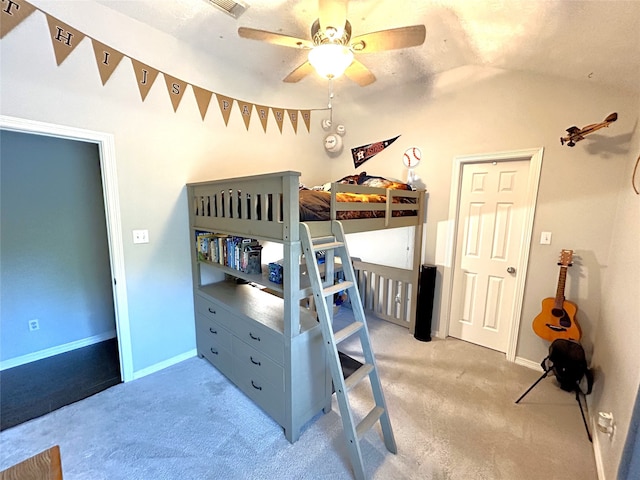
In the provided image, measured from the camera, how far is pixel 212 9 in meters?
1.95

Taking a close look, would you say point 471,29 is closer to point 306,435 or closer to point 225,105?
point 225,105

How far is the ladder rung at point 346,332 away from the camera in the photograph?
159cm

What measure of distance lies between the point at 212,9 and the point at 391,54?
5.10 ft

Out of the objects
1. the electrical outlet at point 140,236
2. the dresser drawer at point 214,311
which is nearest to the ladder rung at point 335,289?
the dresser drawer at point 214,311

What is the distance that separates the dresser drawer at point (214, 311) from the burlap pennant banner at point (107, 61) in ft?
5.76

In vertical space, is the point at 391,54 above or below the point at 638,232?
above

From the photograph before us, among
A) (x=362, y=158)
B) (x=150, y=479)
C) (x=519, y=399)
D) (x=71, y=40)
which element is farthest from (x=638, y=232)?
(x=71, y=40)

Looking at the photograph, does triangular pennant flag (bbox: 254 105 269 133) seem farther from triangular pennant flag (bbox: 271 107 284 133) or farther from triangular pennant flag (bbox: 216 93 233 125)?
triangular pennant flag (bbox: 216 93 233 125)

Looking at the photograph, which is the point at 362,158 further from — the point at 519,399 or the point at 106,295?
the point at 106,295

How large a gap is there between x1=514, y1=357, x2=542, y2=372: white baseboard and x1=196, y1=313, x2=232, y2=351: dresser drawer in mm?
2773

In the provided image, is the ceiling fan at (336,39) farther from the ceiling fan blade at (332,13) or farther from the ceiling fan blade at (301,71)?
the ceiling fan blade at (301,71)

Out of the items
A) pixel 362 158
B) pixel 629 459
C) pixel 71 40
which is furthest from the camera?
pixel 362 158

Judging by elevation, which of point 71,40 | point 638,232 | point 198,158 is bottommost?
point 638,232

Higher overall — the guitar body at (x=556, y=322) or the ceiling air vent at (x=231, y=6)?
the ceiling air vent at (x=231, y=6)
